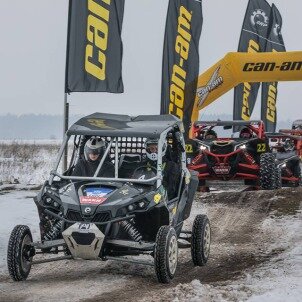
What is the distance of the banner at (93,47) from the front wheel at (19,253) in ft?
21.3

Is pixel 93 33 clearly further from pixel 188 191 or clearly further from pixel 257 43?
pixel 257 43

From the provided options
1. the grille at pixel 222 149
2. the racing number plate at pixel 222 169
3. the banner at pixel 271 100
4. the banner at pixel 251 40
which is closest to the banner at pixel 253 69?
the grille at pixel 222 149

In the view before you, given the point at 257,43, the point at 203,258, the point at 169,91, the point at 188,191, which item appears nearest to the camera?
the point at 203,258

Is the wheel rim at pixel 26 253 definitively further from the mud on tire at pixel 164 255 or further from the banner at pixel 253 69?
the banner at pixel 253 69

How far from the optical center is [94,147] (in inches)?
287

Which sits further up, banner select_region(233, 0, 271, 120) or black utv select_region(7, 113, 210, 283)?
banner select_region(233, 0, 271, 120)

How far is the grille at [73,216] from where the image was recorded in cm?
636

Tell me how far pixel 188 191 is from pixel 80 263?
1633mm

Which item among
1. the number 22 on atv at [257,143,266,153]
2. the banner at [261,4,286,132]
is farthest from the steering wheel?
the banner at [261,4,286,132]

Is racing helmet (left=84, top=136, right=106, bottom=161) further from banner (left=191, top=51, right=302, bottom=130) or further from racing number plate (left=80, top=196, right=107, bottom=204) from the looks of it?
banner (left=191, top=51, right=302, bottom=130)

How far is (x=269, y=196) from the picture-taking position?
1282cm

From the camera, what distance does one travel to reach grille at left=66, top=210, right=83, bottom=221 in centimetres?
636

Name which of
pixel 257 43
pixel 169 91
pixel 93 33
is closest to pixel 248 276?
pixel 93 33

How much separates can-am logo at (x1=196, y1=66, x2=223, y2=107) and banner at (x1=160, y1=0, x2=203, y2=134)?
436mm
